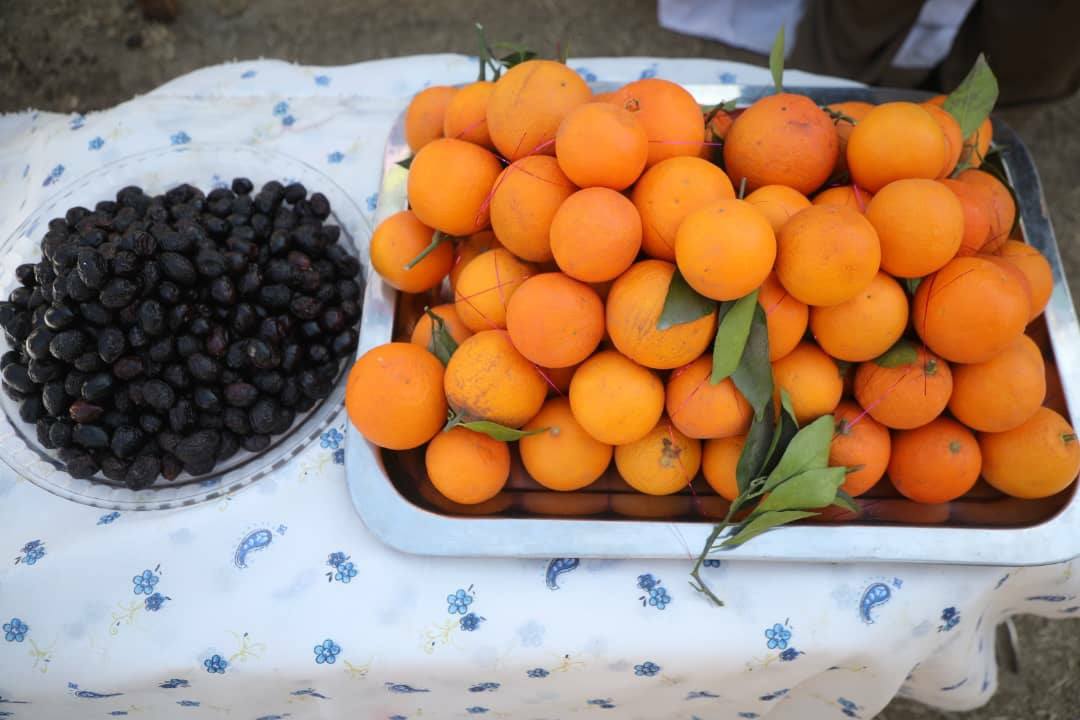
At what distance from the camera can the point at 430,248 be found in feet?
2.73

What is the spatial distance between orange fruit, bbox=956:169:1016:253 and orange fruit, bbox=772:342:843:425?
266 mm

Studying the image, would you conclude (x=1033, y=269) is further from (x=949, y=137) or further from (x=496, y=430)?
(x=496, y=430)

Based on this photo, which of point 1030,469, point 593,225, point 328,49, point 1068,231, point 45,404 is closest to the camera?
point 593,225

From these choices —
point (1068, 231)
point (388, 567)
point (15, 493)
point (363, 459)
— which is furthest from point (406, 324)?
point (1068, 231)

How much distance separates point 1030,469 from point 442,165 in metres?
0.70

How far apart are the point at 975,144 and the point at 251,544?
100 cm

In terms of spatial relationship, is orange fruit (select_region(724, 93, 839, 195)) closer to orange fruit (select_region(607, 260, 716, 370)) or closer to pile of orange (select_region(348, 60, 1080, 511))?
pile of orange (select_region(348, 60, 1080, 511))

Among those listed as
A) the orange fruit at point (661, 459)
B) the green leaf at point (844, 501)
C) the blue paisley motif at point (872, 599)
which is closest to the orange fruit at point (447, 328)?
the orange fruit at point (661, 459)

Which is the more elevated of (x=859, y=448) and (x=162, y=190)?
(x=162, y=190)

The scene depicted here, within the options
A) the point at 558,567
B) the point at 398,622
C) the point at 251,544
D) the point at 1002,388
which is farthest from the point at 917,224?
the point at 251,544

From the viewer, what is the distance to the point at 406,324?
980 mm

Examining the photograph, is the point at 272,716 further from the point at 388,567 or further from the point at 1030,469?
the point at 1030,469

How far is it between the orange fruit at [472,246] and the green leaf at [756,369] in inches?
12.0

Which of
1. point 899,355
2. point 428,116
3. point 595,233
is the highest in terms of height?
point 428,116
